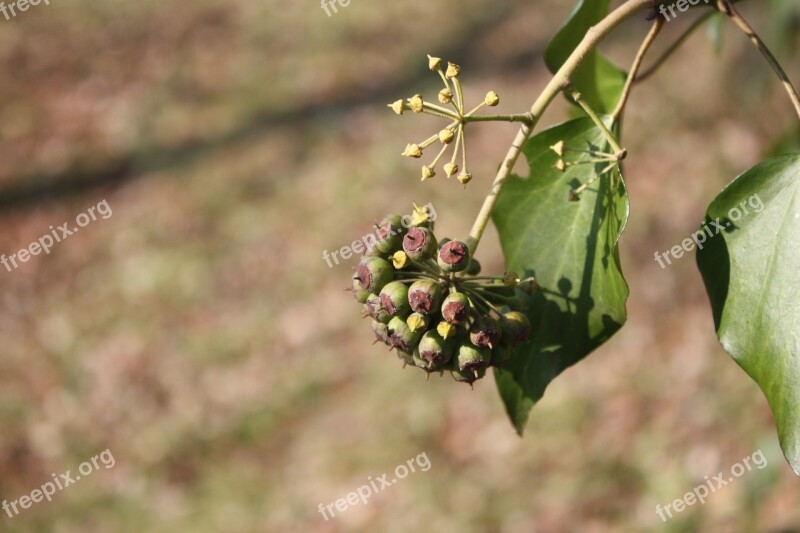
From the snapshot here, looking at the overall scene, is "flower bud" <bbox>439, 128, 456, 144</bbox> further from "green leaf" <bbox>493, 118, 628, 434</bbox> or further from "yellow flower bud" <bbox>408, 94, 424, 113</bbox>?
"green leaf" <bbox>493, 118, 628, 434</bbox>

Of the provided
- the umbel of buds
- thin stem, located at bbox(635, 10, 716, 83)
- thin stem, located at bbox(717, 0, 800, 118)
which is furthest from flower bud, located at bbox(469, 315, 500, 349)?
thin stem, located at bbox(635, 10, 716, 83)

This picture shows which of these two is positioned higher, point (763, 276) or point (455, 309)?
point (455, 309)

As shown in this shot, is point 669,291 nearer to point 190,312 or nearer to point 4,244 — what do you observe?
point 190,312

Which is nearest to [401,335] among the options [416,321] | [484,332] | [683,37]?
[416,321]

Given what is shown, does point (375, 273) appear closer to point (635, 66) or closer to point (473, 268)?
point (473, 268)

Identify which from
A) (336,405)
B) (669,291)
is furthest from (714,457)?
(336,405)
